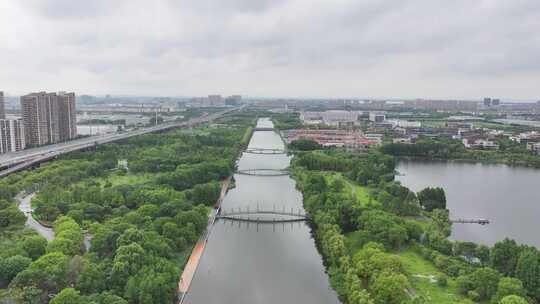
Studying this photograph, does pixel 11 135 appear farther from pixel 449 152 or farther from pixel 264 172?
pixel 449 152

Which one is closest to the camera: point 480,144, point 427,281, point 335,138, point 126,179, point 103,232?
point 427,281

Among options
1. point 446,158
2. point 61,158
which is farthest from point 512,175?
point 61,158

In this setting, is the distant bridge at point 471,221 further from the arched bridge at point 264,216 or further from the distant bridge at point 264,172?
the distant bridge at point 264,172

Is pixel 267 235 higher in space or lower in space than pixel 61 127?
lower

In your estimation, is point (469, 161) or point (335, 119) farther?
point (335, 119)

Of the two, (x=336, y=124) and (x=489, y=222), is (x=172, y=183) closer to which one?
(x=489, y=222)

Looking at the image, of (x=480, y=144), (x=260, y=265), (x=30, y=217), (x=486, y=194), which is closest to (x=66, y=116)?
(x=30, y=217)

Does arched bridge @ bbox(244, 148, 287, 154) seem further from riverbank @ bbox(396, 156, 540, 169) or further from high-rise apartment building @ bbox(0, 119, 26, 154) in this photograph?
high-rise apartment building @ bbox(0, 119, 26, 154)

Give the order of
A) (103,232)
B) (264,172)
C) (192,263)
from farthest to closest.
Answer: (264,172) < (192,263) < (103,232)
